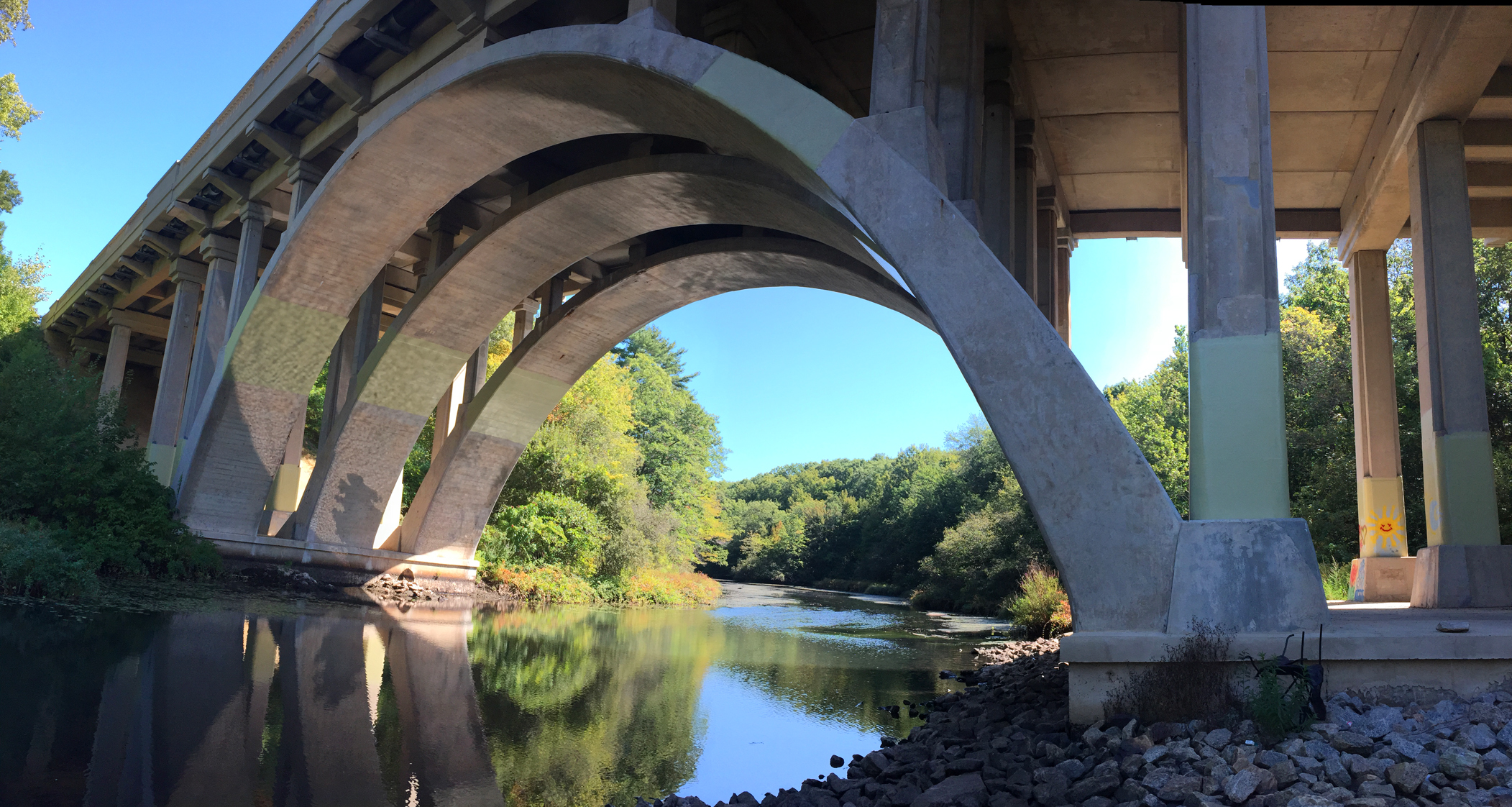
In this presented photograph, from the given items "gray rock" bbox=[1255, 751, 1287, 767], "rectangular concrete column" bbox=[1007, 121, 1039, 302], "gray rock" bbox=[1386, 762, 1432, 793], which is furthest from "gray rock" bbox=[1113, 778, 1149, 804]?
"rectangular concrete column" bbox=[1007, 121, 1039, 302]

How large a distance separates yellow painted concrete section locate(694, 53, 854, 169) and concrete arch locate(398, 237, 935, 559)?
8.04 meters

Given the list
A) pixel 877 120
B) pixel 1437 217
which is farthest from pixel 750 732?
pixel 1437 217

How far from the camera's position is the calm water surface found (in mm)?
5203

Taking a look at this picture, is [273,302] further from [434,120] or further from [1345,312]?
[1345,312]

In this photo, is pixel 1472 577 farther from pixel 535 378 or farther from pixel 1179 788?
pixel 535 378

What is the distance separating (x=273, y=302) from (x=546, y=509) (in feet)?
33.3

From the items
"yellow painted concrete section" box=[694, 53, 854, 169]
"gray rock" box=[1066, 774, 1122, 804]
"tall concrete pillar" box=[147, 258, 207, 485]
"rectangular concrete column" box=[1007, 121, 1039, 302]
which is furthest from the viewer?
"tall concrete pillar" box=[147, 258, 207, 485]

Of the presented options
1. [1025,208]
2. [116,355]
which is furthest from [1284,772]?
[116,355]

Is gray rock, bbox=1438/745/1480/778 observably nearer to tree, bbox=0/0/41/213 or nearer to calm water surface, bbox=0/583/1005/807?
calm water surface, bbox=0/583/1005/807

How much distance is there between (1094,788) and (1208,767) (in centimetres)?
57

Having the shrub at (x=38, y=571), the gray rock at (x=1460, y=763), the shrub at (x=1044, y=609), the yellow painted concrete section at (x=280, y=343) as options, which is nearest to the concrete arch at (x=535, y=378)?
the yellow painted concrete section at (x=280, y=343)

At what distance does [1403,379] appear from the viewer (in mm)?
20203

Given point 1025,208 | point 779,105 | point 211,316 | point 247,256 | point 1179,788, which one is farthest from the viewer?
point 211,316

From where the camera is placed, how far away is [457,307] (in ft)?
58.3
